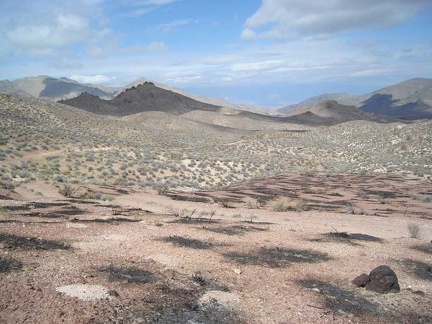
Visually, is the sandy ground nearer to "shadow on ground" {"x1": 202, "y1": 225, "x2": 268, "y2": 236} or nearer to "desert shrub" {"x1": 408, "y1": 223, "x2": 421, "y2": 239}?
"shadow on ground" {"x1": 202, "y1": 225, "x2": 268, "y2": 236}

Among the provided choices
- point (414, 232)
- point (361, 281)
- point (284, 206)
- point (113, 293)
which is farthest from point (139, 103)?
point (113, 293)

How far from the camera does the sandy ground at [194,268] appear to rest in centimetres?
633

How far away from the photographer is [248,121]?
4380 inches

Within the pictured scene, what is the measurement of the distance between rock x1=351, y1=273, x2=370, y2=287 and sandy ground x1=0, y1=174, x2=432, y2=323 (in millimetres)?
144

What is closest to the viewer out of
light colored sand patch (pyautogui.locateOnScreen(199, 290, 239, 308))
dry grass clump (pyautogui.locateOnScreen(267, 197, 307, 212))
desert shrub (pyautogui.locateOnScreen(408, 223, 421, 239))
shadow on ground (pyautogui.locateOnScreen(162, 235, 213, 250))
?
light colored sand patch (pyautogui.locateOnScreen(199, 290, 239, 308))

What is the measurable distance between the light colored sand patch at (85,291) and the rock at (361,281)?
5724 mm

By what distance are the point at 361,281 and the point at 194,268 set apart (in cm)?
400

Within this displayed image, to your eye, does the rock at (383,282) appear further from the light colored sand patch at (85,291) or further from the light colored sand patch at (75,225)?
the light colored sand patch at (75,225)

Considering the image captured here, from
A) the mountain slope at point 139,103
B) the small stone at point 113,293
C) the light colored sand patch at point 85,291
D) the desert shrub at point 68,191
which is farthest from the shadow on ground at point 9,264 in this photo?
the mountain slope at point 139,103

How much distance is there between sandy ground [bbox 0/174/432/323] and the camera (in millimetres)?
6328

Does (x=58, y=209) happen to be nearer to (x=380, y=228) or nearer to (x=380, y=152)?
(x=380, y=228)

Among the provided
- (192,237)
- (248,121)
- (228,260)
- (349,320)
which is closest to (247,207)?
(192,237)

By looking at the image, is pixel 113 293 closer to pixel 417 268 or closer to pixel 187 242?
pixel 187 242

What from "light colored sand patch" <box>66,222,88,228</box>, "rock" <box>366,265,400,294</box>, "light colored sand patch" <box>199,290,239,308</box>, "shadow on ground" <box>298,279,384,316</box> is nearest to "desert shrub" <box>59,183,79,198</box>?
"light colored sand patch" <box>66,222,88,228</box>
